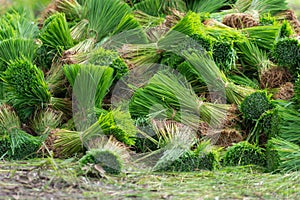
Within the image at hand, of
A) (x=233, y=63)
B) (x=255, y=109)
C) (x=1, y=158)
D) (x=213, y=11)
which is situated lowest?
(x=1, y=158)

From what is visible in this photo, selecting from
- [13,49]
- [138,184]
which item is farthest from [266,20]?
[138,184]

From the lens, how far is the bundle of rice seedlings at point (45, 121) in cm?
263

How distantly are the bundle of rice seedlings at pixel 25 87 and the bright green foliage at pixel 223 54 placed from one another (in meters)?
0.84

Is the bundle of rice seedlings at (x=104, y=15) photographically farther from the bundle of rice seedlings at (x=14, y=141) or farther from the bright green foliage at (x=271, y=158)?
the bright green foliage at (x=271, y=158)

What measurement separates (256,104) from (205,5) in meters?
1.00

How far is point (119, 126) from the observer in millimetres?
2414

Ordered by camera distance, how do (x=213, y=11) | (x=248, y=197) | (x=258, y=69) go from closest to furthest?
(x=248, y=197)
(x=258, y=69)
(x=213, y=11)

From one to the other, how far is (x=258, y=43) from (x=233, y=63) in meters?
0.23

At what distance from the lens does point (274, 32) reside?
2.96m

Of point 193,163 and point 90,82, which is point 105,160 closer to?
point 193,163

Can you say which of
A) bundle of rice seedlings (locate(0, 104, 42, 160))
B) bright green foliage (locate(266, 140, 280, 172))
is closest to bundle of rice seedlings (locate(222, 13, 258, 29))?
bright green foliage (locate(266, 140, 280, 172))

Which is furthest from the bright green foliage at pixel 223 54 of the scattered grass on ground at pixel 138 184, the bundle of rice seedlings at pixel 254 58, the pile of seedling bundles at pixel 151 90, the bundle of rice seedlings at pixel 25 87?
the bundle of rice seedlings at pixel 25 87

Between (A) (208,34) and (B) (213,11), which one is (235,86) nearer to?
(A) (208,34)

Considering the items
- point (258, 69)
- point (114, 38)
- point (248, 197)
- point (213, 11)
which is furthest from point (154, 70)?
point (248, 197)
